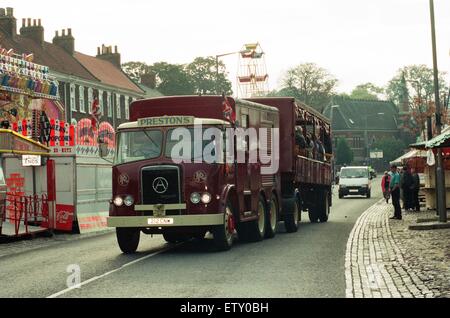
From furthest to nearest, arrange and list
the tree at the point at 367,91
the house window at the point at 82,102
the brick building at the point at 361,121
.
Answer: the tree at the point at 367,91
the brick building at the point at 361,121
the house window at the point at 82,102

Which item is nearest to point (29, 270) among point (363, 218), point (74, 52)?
point (363, 218)

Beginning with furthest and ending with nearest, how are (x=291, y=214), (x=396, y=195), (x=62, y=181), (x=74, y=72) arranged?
(x=74, y=72) < (x=396, y=195) < (x=62, y=181) < (x=291, y=214)

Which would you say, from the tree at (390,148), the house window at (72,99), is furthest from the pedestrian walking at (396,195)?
the tree at (390,148)

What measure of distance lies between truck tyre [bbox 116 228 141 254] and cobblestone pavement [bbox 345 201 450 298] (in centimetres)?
437

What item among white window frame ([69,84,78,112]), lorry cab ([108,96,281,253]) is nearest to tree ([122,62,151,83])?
white window frame ([69,84,78,112])

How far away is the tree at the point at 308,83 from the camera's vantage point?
9531 centimetres

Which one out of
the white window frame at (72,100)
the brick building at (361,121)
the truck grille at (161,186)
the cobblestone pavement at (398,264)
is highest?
the brick building at (361,121)

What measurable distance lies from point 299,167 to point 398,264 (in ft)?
26.2

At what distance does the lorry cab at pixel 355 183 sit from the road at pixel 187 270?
99.7ft

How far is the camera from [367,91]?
150 metres

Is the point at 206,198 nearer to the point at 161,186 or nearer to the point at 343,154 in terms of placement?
the point at 161,186

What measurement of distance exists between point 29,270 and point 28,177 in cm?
1010

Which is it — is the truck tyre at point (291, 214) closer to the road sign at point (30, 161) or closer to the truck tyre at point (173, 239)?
the truck tyre at point (173, 239)

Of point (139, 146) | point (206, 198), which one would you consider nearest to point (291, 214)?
point (206, 198)
